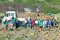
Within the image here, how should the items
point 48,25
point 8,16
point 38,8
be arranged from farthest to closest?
point 38,8
point 8,16
point 48,25

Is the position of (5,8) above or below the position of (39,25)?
below

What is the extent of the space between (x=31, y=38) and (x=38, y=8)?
31993 millimetres

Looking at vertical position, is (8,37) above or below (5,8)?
above

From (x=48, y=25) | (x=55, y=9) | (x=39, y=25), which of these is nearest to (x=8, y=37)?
(x=39, y=25)

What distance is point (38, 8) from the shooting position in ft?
165

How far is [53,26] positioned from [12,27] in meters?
3.89

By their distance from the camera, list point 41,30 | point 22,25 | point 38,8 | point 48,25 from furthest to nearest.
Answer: point 38,8 < point 22,25 < point 48,25 < point 41,30

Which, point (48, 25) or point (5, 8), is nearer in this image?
point (48, 25)

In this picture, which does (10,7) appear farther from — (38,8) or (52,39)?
(52,39)

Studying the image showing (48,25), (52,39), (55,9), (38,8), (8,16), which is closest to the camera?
(52,39)

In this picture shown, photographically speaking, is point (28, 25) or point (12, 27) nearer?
point (12, 27)

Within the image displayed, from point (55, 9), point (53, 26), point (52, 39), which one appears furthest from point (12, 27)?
point (55, 9)

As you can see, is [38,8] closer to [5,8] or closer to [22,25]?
[5,8]

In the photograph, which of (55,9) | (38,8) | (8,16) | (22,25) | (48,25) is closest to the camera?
(48,25)
